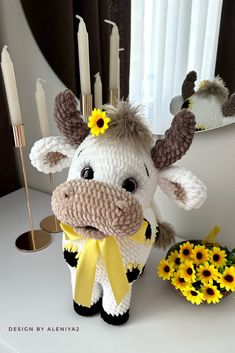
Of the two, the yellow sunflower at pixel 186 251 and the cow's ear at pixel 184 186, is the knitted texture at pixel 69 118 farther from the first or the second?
the yellow sunflower at pixel 186 251

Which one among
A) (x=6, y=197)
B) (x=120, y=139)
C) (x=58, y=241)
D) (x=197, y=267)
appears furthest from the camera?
(x=6, y=197)

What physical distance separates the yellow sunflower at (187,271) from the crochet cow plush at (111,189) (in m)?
0.07

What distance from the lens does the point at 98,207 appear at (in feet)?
1.21

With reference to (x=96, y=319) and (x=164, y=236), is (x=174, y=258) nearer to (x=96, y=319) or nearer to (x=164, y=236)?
(x=164, y=236)

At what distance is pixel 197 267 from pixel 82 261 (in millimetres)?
190

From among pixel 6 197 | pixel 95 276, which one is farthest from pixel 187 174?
pixel 6 197

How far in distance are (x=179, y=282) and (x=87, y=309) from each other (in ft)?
0.50

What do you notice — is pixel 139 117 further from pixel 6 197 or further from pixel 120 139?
pixel 6 197

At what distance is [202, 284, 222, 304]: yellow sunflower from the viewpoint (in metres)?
0.50

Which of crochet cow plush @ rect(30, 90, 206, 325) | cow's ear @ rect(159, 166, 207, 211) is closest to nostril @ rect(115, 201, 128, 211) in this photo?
crochet cow plush @ rect(30, 90, 206, 325)

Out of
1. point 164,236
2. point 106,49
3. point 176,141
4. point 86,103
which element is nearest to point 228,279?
point 164,236

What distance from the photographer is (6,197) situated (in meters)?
0.88

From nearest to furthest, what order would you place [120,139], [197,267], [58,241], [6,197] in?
[120,139] → [197,267] → [58,241] → [6,197]

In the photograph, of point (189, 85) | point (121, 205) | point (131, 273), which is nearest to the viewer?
point (121, 205)
